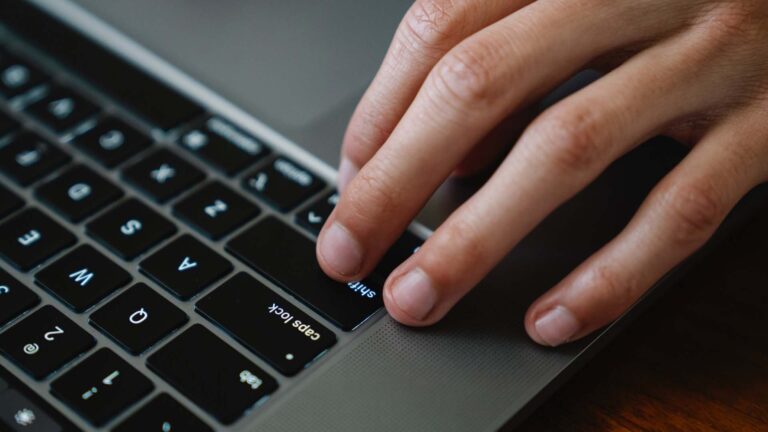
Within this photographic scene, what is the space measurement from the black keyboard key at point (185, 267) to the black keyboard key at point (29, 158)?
0.12 meters

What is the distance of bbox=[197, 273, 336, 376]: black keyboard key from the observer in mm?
438

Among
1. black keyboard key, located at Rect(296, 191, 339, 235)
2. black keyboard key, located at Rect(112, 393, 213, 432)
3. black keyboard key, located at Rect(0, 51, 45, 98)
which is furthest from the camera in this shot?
black keyboard key, located at Rect(0, 51, 45, 98)

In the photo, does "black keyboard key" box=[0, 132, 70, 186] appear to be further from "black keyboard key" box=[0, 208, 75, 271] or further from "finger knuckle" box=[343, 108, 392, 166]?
"finger knuckle" box=[343, 108, 392, 166]

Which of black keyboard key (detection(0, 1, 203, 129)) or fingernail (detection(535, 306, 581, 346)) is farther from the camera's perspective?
black keyboard key (detection(0, 1, 203, 129))

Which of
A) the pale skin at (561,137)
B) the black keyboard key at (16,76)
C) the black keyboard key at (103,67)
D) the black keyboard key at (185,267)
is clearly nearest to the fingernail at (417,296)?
the pale skin at (561,137)

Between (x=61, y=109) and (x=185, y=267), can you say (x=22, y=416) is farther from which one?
(x=61, y=109)

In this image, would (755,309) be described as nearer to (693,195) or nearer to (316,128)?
(693,195)

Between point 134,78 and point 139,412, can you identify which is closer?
point 139,412

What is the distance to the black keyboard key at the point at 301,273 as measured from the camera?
0.46 meters

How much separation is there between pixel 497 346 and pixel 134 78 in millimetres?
329

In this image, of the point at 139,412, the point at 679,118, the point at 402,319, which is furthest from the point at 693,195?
the point at 139,412

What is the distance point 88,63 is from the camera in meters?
0.63

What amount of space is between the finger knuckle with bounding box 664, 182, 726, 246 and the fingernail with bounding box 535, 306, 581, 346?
66 millimetres

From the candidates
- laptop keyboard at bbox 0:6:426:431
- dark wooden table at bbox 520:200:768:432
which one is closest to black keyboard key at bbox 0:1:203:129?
laptop keyboard at bbox 0:6:426:431
